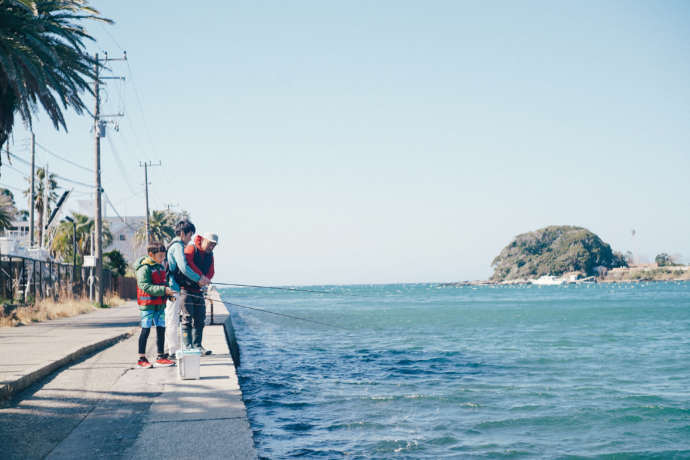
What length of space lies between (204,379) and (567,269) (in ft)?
612

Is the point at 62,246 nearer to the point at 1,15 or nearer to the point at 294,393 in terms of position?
the point at 1,15

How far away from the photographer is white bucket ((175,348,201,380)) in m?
7.38

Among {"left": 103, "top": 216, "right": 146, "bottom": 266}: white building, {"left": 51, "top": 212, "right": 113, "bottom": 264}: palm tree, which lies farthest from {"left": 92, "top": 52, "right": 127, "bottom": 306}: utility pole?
{"left": 103, "top": 216, "right": 146, "bottom": 266}: white building

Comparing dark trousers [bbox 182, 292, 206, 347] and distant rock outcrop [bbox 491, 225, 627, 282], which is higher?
distant rock outcrop [bbox 491, 225, 627, 282]

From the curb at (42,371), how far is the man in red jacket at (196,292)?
5.86 feet

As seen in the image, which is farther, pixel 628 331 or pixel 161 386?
pixel 628 331

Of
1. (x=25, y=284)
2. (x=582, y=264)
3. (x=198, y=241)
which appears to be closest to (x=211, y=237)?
(x=198, y=241)

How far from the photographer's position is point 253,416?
9.59m

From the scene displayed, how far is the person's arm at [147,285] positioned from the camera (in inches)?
324

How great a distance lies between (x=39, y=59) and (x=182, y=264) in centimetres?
1059

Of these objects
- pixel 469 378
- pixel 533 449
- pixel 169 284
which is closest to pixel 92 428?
pixel 169 284

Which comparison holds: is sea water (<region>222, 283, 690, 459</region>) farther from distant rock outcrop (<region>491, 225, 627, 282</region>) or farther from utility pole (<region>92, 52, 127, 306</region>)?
distant rock outcrop (<region>491, 225, 627, 282</region>)

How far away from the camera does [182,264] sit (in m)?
8.38

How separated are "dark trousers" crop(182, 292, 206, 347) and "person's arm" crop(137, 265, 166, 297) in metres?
0.43
